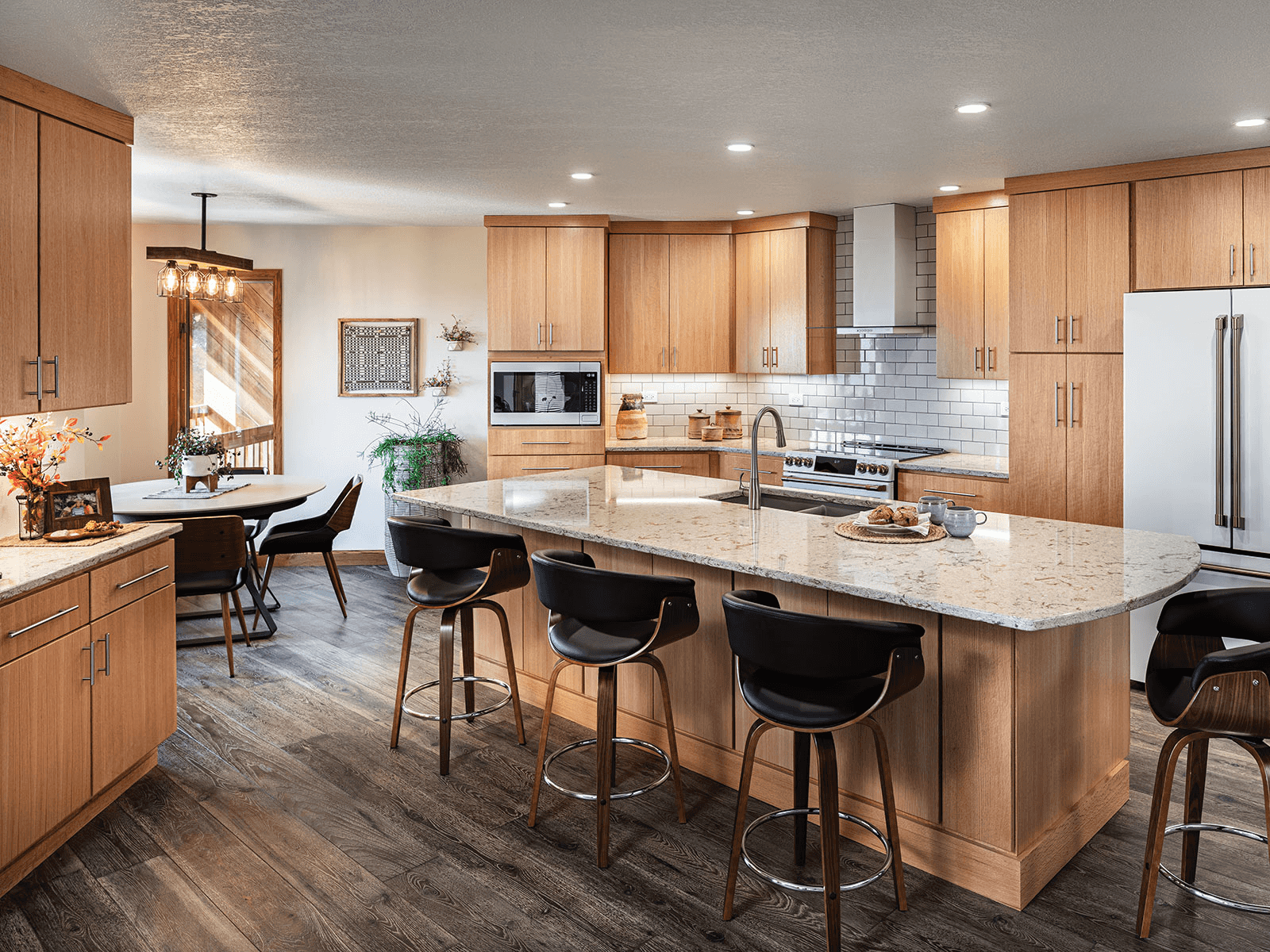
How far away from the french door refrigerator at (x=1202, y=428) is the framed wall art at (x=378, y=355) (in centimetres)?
502

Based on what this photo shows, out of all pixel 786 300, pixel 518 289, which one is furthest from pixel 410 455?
pixel 786 300

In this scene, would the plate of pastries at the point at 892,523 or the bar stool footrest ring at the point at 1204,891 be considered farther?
the plate of pastries at the point at 892,523

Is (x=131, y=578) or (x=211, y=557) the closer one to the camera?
(x=131, y=578)

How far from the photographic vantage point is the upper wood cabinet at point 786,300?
661cm

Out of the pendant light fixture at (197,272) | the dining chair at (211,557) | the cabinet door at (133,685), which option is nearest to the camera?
the cabinet door at (133,685)

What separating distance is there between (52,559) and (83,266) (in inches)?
47.4

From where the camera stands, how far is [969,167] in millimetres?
4961

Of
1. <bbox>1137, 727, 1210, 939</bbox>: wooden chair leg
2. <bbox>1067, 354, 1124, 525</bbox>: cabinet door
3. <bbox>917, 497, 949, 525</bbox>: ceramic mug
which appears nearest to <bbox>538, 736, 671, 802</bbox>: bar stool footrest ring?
<bbox>917, 497, 949, 525</bbox>: ceramic mug

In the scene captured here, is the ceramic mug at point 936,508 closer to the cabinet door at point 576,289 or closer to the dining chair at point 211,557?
the dining chair at point 211,557

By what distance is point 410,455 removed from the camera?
7027 mm

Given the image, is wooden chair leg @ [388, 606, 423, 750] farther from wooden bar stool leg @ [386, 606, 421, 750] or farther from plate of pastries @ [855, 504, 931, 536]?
plate of pastries @ [855, 504, 931, 536]

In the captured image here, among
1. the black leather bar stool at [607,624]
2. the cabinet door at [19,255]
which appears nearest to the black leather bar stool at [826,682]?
the black leather bar stool at [607,624]

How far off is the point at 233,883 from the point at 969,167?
4.58 metres

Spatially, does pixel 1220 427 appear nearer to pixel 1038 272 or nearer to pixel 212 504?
pixel 1038 272
